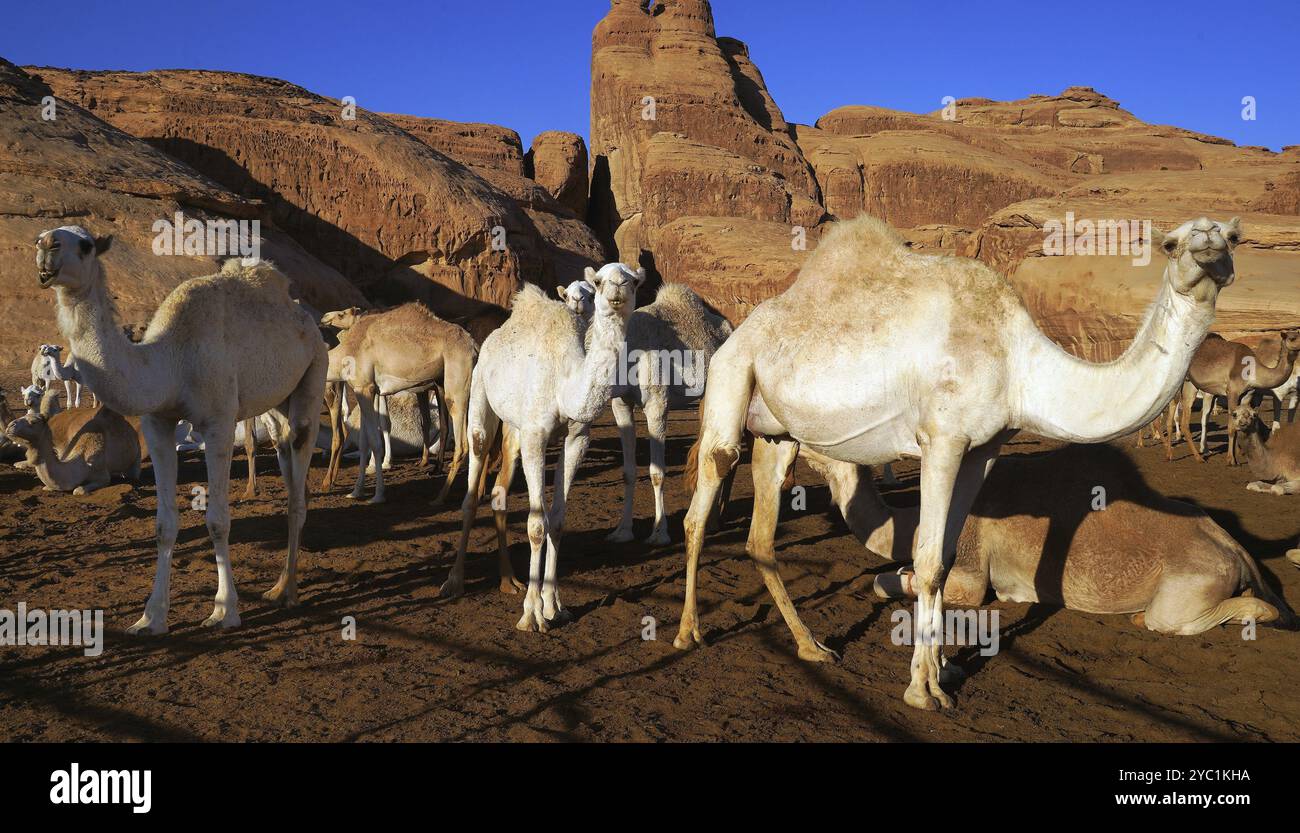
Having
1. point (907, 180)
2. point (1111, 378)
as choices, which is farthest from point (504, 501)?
point (907, 180)

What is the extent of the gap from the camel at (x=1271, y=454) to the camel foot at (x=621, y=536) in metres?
8.02

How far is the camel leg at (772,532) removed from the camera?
18.0 ft

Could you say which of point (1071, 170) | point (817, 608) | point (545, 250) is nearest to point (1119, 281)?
point (545, 250)

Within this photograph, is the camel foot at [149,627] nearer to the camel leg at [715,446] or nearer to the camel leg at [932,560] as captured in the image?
the camel leg at [715,446]

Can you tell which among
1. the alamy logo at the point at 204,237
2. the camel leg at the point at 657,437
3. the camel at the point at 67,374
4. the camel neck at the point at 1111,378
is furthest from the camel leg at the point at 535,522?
the alamy logo at the point at 204,237

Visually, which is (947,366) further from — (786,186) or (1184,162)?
(1184,162)

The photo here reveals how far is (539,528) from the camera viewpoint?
6098 mm

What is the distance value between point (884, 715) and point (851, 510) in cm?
251

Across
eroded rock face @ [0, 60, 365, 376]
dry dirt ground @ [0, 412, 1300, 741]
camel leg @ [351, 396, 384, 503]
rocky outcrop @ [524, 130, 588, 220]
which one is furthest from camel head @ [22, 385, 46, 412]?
rocky outcrop @ [524, 130, 588, 220]

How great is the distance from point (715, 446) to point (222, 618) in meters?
3.42

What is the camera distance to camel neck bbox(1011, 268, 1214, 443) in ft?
13.6

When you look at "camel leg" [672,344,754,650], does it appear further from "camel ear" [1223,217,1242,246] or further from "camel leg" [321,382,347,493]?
"camel leg" [321,382,347,493]

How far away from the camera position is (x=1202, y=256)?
3863 mm

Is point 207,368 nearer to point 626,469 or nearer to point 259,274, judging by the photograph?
point 259,274
